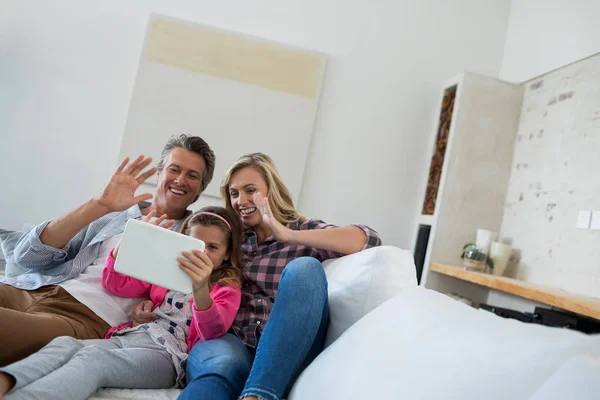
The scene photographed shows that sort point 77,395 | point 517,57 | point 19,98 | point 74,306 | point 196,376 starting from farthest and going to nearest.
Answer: point 517,57 < point 19,98 < point 74,306 < point 196,376 < point 77,395

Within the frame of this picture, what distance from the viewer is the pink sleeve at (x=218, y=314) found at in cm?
149

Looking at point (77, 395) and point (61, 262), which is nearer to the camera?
point (77, 395)

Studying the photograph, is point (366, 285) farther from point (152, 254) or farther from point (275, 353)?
point (152, 254)

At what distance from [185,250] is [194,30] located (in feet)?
8.85

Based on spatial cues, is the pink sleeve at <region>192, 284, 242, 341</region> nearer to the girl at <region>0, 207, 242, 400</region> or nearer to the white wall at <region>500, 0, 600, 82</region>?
the girl at <region>0, 207, 242, 400</region>

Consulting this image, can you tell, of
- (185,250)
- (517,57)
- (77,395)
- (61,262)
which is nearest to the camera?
(77,395)

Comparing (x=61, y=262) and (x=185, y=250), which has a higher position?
(x=185, y=250)

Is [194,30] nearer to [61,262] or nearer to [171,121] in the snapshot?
[171,121]

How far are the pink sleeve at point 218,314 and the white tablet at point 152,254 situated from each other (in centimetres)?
10

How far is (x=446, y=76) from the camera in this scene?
4.14m

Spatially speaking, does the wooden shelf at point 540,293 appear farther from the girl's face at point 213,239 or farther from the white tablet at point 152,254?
the white tablet at point 152,254

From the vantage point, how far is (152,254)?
1439mm

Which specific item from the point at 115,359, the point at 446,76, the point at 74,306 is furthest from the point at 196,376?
the point at 446,76

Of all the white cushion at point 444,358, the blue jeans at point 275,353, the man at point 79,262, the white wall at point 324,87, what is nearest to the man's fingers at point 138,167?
the man at point 79,262
